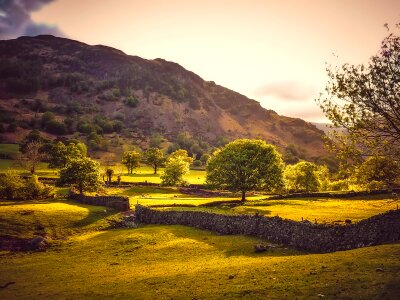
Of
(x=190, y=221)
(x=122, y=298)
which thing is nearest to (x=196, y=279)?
(x=122, y=298)

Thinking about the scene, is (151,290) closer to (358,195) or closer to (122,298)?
(122,298)

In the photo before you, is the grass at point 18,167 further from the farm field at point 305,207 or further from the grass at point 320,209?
the grass at point 320,209

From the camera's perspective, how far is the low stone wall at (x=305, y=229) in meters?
27.3

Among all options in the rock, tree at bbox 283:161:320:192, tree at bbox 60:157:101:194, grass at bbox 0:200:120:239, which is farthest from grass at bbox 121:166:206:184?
the rock

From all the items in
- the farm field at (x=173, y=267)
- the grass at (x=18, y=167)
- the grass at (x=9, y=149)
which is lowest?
the farm field at (x=173, y=267)

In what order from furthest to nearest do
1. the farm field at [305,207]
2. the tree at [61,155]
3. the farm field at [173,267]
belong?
the tree at [61,155], the farm field at [305,207], the farm field at [173,267]

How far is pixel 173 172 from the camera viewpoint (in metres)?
105

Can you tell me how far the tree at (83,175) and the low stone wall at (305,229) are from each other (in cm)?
3059

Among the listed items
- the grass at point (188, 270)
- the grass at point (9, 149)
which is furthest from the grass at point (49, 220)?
the grass at point (9, 149)

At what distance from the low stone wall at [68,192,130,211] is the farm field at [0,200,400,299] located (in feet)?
29.0

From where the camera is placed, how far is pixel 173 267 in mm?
30828

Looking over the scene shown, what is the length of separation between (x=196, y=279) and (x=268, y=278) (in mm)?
5461

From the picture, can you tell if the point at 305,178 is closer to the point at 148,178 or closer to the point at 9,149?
the point at 148,178

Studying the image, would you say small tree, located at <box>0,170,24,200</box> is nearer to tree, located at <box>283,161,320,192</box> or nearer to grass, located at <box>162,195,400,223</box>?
grass, located at <box>162,195,400,223</box>
